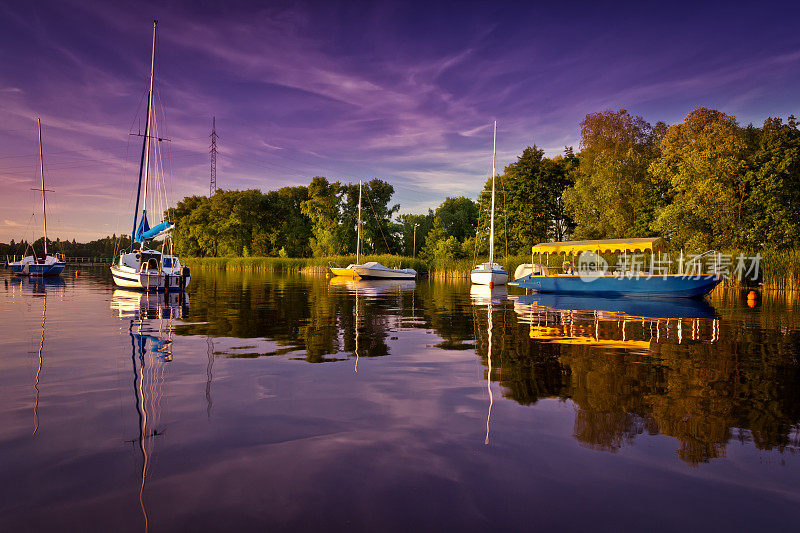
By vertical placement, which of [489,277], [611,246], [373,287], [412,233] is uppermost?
[412,233]

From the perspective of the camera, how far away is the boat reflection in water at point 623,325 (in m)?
13.1

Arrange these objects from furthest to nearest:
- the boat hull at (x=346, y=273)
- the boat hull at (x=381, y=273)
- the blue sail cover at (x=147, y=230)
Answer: the boat hull at (x=346, y=273), the boat hull at (x=381, y=273), the blue sail cover at (x=147, y=230)

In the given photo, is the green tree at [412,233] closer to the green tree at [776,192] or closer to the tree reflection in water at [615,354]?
the green tree at [776,192]

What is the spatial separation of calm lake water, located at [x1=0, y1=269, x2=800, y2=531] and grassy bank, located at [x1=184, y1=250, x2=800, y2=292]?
30.6 meters

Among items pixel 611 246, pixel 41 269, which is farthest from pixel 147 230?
pixel 611 246

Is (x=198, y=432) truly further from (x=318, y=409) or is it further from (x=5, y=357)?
(x=5, y=357)

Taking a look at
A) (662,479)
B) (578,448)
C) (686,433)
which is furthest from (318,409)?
(686,433)

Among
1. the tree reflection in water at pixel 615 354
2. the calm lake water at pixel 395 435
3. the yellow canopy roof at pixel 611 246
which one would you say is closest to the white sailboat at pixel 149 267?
the tree reflection in water at pixel 615 354

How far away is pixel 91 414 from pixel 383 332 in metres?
9.08

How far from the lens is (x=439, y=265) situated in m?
67.9

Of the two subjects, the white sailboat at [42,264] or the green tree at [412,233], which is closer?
the white sailboat at [42,264]

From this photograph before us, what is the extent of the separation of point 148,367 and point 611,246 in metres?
31.2

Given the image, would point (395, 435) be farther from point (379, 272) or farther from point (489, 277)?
point (379, 272)

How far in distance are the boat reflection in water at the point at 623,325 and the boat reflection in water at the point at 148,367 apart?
31.5ft
